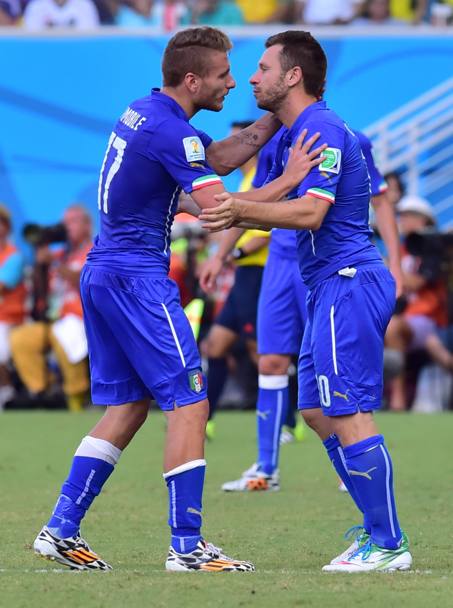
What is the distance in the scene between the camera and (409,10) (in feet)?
58.3

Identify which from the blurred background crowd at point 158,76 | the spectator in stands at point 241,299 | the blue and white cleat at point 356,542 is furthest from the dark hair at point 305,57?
the blurred background crowd at point 158,76

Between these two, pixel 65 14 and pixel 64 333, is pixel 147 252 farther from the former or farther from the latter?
pixel 65 14

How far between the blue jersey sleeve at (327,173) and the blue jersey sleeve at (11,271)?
9862 mm

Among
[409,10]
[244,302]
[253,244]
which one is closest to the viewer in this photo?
[253,244]

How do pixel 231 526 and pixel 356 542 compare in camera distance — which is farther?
pixel 231 526

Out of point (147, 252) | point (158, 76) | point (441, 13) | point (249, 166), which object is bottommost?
point (147, 252)

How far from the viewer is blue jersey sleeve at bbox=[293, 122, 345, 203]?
214 inches

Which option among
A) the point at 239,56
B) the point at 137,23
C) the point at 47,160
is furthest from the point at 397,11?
the point at 47,160

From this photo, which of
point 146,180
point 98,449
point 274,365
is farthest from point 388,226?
point 98,449

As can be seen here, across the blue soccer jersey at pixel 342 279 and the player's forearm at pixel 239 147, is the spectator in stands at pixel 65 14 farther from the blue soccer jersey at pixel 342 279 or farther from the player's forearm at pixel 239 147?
the blue soccer jersey at pixel 342 279

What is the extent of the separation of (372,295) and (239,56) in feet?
39.3

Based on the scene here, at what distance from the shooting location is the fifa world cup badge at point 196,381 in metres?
5.58

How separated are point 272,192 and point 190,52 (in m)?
0.73

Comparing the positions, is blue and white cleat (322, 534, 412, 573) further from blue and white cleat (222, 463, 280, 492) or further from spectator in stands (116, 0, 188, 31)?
spectator in stands (116, 0, 188, 31)
